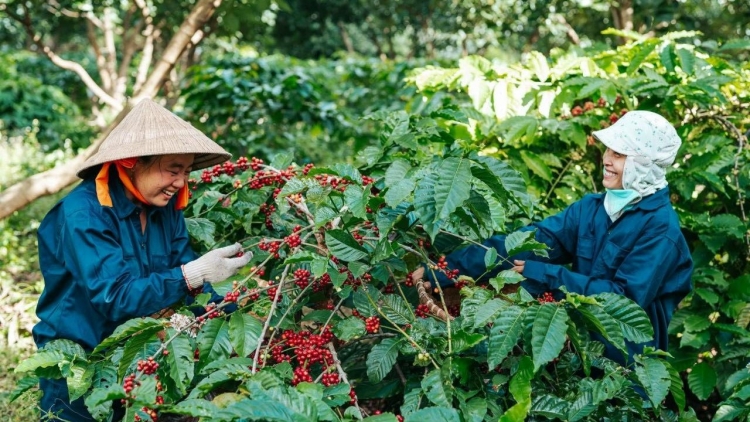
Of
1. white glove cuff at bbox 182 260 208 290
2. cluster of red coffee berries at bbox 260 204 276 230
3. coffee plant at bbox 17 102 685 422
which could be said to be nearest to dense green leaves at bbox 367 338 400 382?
coffee plant at bbox 17 102 685 422

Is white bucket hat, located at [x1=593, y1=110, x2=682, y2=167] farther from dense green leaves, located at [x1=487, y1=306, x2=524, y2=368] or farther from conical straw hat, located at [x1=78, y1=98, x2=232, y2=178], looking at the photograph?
conical straw hat, located at [x1=78, y1=98, x2=232, y2=178]

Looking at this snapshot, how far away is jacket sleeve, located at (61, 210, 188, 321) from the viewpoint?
2.15 meters

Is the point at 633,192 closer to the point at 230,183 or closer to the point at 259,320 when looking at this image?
the point at 259,320

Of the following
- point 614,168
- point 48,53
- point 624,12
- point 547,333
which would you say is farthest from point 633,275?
point 624,12

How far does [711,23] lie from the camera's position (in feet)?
28.7

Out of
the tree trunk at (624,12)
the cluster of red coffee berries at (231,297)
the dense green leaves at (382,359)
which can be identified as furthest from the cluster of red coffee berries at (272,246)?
the tree trunk at (624,12)

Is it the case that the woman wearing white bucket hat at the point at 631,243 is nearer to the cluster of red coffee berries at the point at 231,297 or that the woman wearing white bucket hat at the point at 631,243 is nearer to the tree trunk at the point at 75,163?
the cluster of red coffee berries at the point at 231,297

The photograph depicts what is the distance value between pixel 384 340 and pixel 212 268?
0.62 metres

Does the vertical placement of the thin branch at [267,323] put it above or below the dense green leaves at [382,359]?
above

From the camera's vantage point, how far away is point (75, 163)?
4031 millimetres

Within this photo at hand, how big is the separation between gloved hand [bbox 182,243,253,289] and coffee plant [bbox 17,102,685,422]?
0.25ft

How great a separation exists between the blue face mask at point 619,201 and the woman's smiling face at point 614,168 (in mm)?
28

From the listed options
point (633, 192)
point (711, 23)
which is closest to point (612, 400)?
point (633, 192)

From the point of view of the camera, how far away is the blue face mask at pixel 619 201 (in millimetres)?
2488
